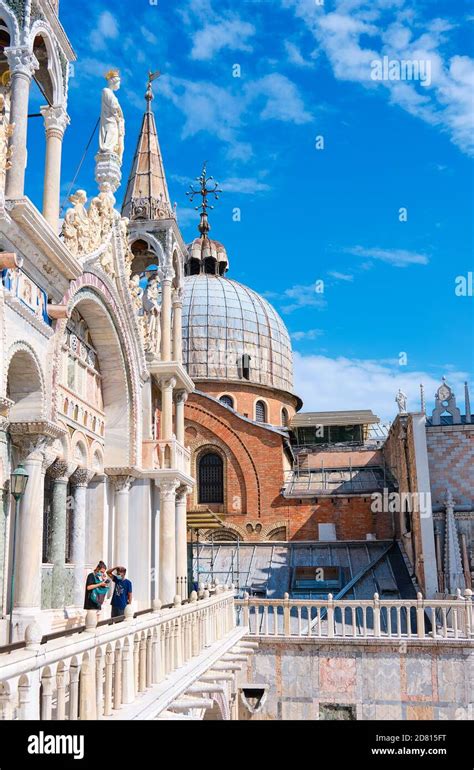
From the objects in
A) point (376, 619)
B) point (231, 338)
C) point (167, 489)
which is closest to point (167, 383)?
point (167, 489)

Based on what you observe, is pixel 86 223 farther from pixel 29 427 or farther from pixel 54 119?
pixel 29 427

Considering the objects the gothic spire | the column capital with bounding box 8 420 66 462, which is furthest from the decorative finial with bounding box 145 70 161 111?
the column capital with bounding box 8 420 66 462

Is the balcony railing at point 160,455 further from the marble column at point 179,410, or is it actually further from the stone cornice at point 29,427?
the stone cornice at point 29,427

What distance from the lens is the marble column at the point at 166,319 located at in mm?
19312

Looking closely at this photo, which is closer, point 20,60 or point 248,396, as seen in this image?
point 20,60

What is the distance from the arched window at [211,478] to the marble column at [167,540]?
45.5 feet

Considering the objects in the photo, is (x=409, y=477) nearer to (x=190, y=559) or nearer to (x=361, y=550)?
(x=361, y=550)

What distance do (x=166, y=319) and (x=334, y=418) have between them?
22.0 meters

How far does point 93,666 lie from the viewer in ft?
21.0

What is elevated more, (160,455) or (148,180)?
(148,180)

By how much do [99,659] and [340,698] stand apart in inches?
498

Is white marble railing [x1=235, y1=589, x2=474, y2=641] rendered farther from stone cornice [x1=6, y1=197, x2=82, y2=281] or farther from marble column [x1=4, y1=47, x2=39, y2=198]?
marble column [x1=4, y1=47, x2=39, y2=198]

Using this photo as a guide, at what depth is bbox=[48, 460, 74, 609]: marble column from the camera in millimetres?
14094

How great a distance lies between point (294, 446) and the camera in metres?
37.9
